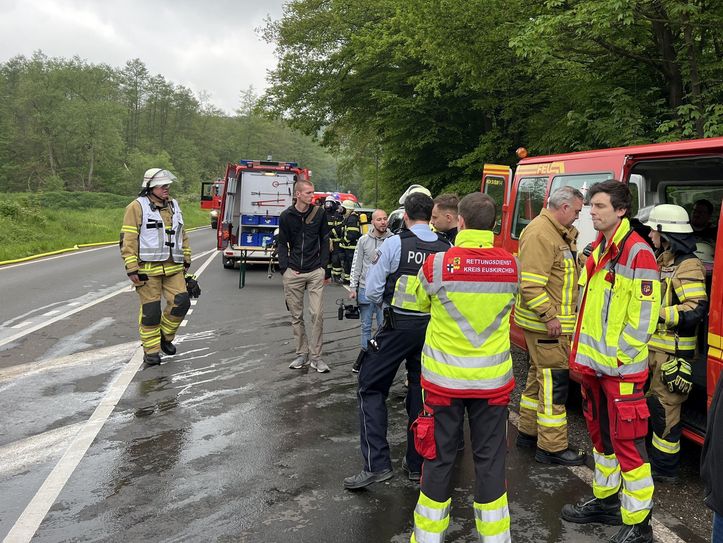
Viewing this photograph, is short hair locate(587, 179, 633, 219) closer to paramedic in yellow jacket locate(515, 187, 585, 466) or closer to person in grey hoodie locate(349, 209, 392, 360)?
paramedic in yellow jacket locate(515, 187, 585, 466)

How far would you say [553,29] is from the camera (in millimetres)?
9320

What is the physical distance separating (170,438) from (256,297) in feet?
23.7

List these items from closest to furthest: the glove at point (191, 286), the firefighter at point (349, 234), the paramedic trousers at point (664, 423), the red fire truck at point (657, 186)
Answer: the red fire truck at point (657, 186), the paramedic trousers at point (664, 423), the glove at point (191, 286), the firefighter at point (349, 234)

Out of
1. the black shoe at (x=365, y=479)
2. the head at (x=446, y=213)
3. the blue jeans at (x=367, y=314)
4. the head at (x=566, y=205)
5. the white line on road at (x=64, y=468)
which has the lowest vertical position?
the white line on road at (x=64, y=468)

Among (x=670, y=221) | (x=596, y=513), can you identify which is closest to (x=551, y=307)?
(x=670, y=221)

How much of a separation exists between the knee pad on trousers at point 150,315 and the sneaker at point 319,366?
1.74 meters

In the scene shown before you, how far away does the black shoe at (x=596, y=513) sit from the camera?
365 centimetres

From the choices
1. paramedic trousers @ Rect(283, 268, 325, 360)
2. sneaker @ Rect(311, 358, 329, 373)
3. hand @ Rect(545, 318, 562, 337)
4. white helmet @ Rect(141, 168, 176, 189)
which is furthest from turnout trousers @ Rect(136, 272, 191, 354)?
hand @ Rect(545, 318, 562, 337)

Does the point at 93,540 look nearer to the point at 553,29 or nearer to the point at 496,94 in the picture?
the point at 553,29

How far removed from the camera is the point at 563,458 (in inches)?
177

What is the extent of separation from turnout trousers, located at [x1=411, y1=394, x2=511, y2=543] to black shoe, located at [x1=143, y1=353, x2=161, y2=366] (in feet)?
14.6

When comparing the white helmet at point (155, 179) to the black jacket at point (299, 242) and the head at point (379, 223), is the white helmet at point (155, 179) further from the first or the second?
the head at point (379, 223)

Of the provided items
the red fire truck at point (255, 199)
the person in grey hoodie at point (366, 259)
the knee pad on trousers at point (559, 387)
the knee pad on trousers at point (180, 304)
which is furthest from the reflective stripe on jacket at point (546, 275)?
the red fire truck at point (255, 199)

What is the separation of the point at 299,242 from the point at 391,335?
305cm
